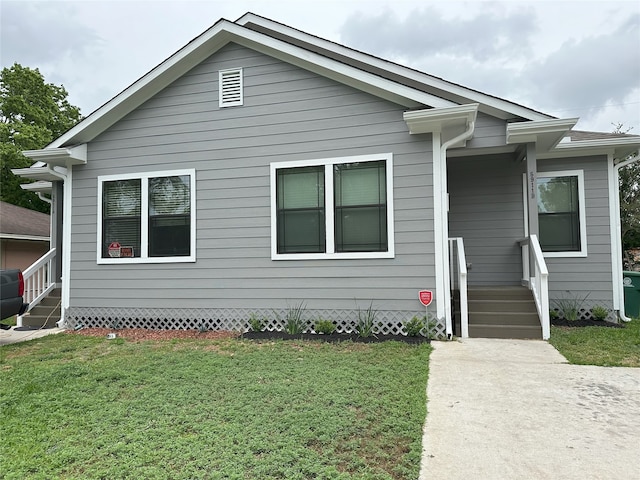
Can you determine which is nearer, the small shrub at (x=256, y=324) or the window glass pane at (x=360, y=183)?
the window glass pane at (x=360, y=183)

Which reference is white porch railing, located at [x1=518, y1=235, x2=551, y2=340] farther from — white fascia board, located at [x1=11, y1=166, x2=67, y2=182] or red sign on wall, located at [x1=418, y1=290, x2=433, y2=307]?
white fascia board, located at [x1=11, y1=166, x2=67, y2=182]

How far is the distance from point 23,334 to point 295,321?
483 centimetres

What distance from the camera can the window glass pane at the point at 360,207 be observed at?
6293 millimetres

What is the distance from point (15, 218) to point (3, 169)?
8076 mm

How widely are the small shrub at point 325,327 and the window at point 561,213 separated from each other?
4155 mm

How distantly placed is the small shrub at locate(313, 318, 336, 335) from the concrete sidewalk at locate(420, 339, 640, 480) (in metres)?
1.72

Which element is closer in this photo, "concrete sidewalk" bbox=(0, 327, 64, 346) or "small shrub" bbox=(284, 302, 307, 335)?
"small shrub" bbox=(284, 302, 307, 335)

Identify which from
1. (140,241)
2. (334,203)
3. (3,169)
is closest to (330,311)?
(334,203)

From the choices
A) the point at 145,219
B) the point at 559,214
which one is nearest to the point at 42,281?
the point at 145,219

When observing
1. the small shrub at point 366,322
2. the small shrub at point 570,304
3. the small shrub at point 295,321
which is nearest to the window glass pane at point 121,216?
the small shrub at point 295,321

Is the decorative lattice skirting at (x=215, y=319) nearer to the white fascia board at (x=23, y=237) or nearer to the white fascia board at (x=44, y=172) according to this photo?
the white fascia board at (x=44, y=172)

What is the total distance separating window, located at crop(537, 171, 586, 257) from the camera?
7477 millimetres

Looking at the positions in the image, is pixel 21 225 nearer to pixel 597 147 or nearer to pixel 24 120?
pixel 24 120

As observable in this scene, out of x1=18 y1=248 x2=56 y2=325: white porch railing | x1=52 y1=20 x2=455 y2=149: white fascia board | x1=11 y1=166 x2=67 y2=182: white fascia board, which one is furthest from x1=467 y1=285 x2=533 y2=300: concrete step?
x1=18 y1=248 x2=56 y2=325: white porch railing
